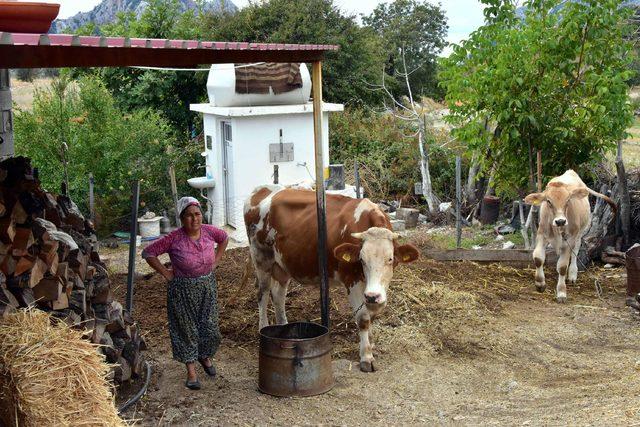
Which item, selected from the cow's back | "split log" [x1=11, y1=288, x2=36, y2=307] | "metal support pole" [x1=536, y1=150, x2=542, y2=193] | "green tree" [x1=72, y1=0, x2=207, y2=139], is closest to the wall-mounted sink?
"green tree" [x1=72, y1=0, x2=207, y2=139]

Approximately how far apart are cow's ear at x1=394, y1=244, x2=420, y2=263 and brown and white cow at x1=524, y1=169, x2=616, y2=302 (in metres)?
3.46

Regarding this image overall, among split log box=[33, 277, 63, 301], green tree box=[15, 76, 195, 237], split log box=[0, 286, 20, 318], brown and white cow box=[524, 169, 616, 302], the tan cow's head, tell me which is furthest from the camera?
green tree box=[15, 76, 195, 237]

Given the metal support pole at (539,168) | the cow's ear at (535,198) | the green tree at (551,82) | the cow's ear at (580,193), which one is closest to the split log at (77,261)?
the cow's ear at (535,198)

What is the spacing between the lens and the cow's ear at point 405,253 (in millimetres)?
8123

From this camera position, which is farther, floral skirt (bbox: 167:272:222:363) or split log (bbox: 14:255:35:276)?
floral skirt (bbox: 167:272:222:363)

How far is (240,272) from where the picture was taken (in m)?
12.0

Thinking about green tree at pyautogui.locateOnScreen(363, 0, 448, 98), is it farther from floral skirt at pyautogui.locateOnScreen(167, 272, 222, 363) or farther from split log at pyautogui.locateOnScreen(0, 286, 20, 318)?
split log at pyautogui.locateOnScreen(0, 286, 20, 318)

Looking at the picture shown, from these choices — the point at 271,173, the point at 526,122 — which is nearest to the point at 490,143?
the point at 526,122

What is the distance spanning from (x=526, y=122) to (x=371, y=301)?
6.33 meters

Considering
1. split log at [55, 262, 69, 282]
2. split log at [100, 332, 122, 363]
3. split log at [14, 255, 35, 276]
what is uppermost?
split log at [14, 255, 35, 276]

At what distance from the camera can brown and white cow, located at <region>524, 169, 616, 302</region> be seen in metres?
11.0

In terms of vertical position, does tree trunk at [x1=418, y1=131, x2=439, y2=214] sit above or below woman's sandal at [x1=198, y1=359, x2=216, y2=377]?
above

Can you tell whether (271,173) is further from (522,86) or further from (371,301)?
(371,301)

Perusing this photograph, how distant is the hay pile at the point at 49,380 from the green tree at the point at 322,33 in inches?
719
